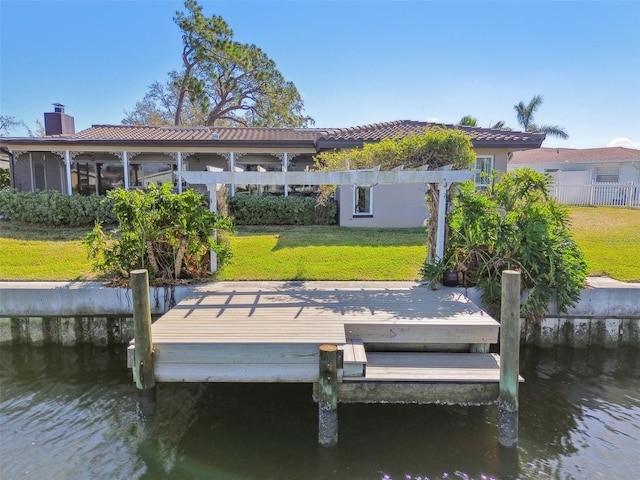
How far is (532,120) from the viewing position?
112ft

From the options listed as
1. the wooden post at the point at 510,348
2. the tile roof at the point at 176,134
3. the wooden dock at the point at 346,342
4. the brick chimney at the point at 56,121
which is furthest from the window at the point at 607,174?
the brick chimney at the point at 56,121

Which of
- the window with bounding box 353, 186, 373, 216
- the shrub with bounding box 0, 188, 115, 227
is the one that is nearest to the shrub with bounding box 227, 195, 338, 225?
the window with bounding box 353, 186, 373, 216

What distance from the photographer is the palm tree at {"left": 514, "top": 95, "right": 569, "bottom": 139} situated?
33500 mm

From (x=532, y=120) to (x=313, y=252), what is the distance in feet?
103

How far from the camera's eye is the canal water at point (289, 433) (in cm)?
415

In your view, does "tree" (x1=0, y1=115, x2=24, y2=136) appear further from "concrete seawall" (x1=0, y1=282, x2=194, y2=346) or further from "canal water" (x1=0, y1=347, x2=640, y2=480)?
"canal water" (x1=0, y1=347, x2=640, y2=480)

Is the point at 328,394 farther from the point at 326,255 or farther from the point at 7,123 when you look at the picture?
the point at 7,123

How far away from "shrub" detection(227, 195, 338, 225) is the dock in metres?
7.74

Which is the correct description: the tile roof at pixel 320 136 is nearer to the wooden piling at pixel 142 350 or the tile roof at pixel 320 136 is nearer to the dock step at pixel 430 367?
the dock step at pixel 430 367

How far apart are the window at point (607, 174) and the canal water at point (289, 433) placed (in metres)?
21.5

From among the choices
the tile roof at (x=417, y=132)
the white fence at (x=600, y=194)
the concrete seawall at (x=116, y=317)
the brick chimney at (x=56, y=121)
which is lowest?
the concrete seawall at (x=116, y=317)

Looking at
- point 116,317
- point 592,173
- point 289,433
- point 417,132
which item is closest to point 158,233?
point 116,317

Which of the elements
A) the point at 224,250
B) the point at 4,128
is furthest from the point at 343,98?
the point at 4,128

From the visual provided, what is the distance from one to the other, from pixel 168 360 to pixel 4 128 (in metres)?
41.9
